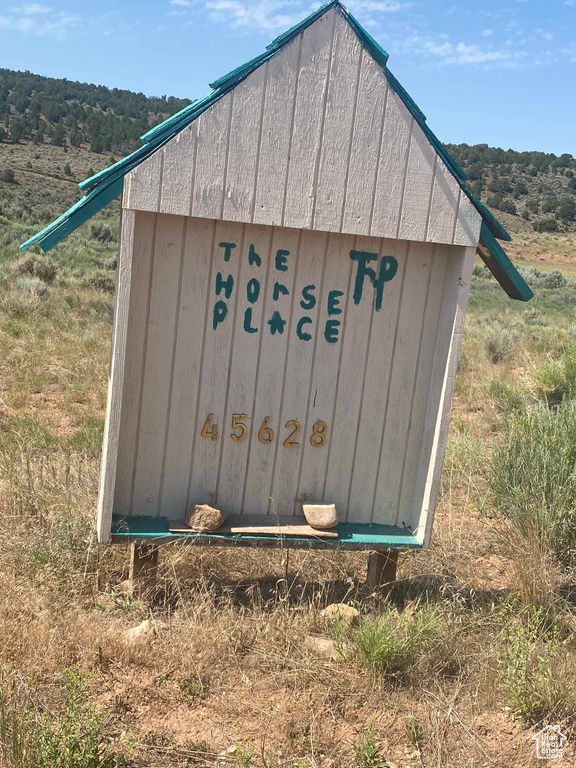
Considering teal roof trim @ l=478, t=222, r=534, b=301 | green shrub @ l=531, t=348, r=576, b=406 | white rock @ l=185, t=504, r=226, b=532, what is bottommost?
white rock @ l=185, t=504, r=226, b=532

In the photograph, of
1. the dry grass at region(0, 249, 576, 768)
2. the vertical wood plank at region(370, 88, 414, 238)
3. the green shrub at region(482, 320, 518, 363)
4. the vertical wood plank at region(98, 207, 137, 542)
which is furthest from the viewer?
the green shrub at region(482, 320, 518, 363)

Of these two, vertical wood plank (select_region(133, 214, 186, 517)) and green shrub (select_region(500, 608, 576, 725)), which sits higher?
vertical wood plank (select_region(133, 214, 186, 517))

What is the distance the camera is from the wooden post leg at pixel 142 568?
12.4 feet

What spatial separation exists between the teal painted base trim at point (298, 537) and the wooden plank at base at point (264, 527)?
0.02 m

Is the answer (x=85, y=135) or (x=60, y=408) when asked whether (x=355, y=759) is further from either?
(x=85, y=135)

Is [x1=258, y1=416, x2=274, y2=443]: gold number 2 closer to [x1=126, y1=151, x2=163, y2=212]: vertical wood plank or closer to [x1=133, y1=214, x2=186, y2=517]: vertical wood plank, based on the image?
[x1=133, y1=214, x2=186, y2=517]: vertical wood plank

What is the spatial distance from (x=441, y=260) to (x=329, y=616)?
6.15 ft

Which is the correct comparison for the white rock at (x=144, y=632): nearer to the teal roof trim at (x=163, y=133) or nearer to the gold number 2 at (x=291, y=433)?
the gold number 2 at (x=291, y=433)

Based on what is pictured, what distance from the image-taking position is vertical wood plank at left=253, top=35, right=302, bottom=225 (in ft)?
10.6

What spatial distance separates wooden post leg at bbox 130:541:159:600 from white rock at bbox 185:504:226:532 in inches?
11.8

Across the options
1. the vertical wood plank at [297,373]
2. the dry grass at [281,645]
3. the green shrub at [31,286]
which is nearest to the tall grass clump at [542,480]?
the dry grass at [281,645]

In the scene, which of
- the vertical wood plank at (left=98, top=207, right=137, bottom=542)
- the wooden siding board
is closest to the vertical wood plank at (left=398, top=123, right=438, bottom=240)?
the wooden siding board

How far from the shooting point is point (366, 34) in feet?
10.6

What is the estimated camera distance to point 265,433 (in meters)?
3.75
